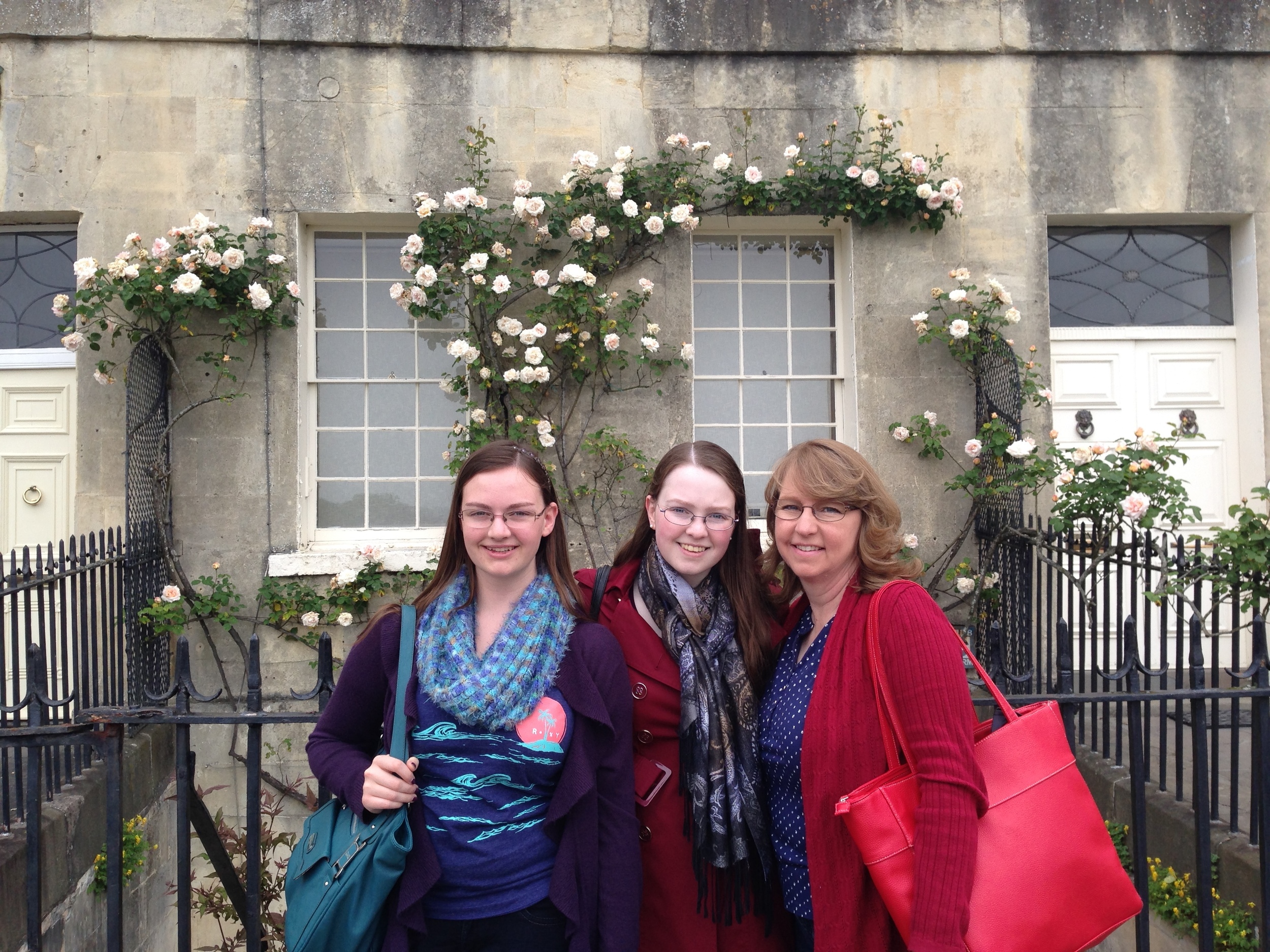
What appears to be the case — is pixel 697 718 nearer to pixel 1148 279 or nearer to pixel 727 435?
pixel 727 435

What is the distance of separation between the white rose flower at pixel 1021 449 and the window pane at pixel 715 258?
2272 millimetres

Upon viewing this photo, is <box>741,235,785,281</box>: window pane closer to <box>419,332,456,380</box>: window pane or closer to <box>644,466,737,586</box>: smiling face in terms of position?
<box>419,332,456,380</box>: window pane

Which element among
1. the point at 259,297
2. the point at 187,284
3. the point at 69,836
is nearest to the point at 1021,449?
the point at 259,297

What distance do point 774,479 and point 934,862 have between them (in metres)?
0.92

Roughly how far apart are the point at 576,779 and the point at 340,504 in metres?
4.91

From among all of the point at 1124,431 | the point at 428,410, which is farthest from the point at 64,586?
the point at 1124,431

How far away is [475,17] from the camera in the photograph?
6.26 metres

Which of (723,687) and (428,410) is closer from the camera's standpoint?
(723,687)

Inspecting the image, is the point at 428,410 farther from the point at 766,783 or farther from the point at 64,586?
the point at 766,783

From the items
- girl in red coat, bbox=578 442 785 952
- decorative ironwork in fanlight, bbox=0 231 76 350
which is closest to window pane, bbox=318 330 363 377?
decorative ironwork in fanlight, bbox=0 231 76 350

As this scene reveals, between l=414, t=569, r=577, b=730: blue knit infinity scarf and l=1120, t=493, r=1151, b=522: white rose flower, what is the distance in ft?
12.8

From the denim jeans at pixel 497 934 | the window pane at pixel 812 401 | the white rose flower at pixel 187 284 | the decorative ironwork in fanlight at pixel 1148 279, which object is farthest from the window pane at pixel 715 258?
the denim jeans at pixel 497 934

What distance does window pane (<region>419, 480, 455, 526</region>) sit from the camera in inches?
256

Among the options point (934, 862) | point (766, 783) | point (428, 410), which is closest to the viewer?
point (934, 862)
